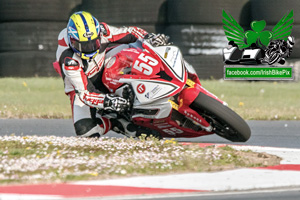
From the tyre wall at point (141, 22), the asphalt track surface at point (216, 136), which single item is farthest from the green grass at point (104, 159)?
the tyre wall at point (141, 22)

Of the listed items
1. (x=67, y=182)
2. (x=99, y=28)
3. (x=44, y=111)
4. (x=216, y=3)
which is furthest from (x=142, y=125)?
(x=216, y=3)

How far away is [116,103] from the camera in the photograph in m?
5.77

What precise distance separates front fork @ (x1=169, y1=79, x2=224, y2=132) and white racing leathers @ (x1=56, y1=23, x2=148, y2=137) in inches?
31.6

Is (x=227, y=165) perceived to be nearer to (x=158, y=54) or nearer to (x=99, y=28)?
(x=158, y=54)

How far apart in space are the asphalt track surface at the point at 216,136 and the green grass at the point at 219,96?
53cm

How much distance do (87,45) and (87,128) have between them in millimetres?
952

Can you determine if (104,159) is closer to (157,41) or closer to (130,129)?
(130,129)

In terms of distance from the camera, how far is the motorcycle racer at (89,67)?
5.97 metres

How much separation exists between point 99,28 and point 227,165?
2.12m

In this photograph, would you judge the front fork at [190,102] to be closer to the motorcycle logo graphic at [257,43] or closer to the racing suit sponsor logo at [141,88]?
the racing suit sponsor logo at [141,88]

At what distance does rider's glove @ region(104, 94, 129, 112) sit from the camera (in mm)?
5777
